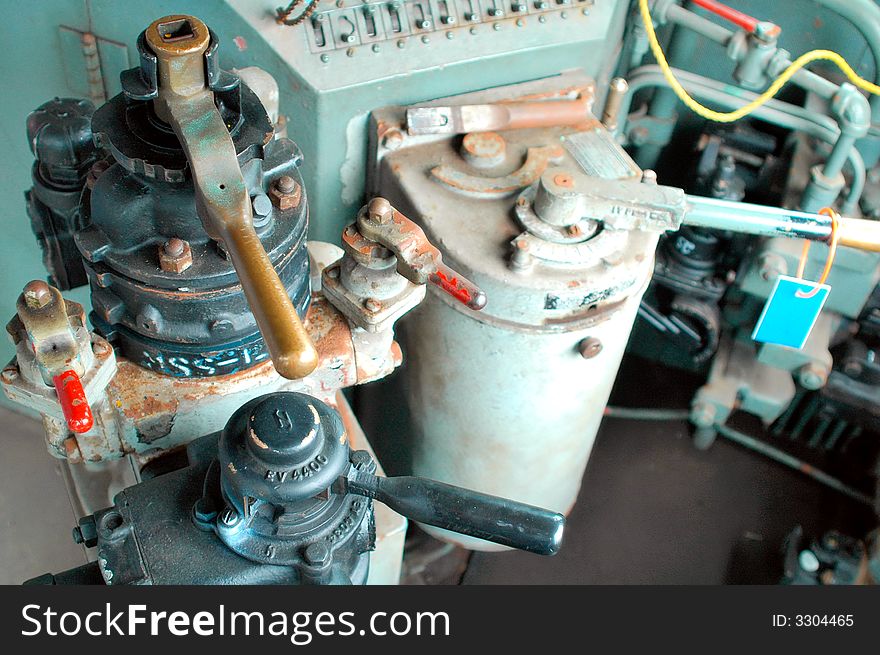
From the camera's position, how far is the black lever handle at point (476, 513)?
860 millimetres

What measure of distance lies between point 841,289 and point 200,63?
1.27 meters

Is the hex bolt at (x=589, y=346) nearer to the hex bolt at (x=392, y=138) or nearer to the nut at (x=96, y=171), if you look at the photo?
the hex bolt at (x=392, y=138)

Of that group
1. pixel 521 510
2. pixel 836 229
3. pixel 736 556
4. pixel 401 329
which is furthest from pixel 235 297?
pixel 736 556

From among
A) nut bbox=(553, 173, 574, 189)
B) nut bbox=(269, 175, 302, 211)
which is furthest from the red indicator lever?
nut bbox=(553, 173, 574, 189)

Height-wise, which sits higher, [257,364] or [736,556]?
[257,364]

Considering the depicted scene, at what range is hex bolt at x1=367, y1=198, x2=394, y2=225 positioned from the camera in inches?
39.4

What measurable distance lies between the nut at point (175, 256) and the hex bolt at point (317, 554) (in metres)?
0.30

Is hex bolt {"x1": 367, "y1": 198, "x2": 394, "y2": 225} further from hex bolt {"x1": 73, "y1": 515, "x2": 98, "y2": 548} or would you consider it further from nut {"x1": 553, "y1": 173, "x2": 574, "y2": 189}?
hex bolt {"x1": 73, "y1": 515, "x2": 98, "y2": 548}

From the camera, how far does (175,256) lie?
0.91m

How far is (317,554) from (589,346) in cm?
54

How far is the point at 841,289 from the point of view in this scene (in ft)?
5.52

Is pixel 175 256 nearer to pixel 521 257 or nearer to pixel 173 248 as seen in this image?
pixel 173 248

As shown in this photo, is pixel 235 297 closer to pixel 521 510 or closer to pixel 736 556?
pixel 521 510

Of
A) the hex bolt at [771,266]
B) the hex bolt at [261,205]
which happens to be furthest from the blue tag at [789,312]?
the hex bolt at [261,205]
